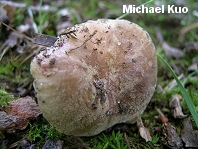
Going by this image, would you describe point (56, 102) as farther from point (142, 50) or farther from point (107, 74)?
point (142, 50)

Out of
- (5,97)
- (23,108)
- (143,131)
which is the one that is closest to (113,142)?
(143,131)

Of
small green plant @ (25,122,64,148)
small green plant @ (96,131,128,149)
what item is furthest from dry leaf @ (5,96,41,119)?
small green plant @ (96,131,128,149)

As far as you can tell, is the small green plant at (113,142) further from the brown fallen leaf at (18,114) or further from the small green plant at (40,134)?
the brown fallen leaf at (18,114)

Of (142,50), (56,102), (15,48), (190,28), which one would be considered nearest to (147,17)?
(190,28)

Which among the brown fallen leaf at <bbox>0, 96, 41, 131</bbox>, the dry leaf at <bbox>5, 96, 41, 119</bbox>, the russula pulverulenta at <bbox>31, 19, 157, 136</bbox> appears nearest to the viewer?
the russula pulverulenta at <bbox>31, 19, 157, 136</bbox>

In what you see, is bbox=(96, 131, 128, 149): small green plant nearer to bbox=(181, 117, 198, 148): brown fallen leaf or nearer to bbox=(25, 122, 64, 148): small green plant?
bbox=(25, 122, 64, 148): small green plant

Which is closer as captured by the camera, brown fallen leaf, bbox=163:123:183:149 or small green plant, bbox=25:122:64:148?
small green plant, bbox=25:122:64:148

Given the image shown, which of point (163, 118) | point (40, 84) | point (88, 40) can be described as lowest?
point (163, 118)
